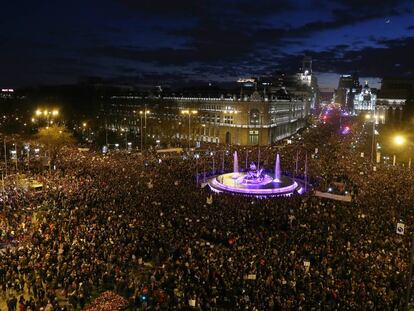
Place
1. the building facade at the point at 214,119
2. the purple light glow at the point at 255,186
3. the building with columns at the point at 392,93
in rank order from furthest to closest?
the building with columns at the point at 392,93, the building facade at the point at 214,119, the purple light glow at the point at 255,186

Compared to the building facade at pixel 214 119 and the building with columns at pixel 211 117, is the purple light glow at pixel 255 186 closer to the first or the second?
the building with columns at pixel 211 117

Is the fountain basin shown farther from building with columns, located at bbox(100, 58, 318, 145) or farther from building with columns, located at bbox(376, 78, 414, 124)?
building with columns, located at bbox(376, 78, 414, 124)

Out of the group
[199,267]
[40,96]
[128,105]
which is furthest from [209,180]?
[40,96]

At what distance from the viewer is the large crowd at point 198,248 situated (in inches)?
604

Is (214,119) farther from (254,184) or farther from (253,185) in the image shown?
(253,185)

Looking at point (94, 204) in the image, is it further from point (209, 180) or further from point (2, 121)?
point (2, 121)

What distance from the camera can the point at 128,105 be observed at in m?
109

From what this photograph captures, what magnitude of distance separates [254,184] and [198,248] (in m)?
18.6

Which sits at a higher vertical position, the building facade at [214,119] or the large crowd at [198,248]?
the building facade at [214,119]

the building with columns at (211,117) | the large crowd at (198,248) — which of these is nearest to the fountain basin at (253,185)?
the large crowd at (198,248)

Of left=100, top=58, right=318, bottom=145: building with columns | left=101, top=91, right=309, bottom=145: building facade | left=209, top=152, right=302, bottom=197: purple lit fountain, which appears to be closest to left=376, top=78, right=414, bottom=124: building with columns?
left=100, top=58, right=318, bottom=145: building with columns

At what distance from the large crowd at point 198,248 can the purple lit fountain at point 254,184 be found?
5.37 meters

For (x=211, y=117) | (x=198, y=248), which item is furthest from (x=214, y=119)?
(x=198, y=248)

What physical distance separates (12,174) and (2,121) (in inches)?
2686
